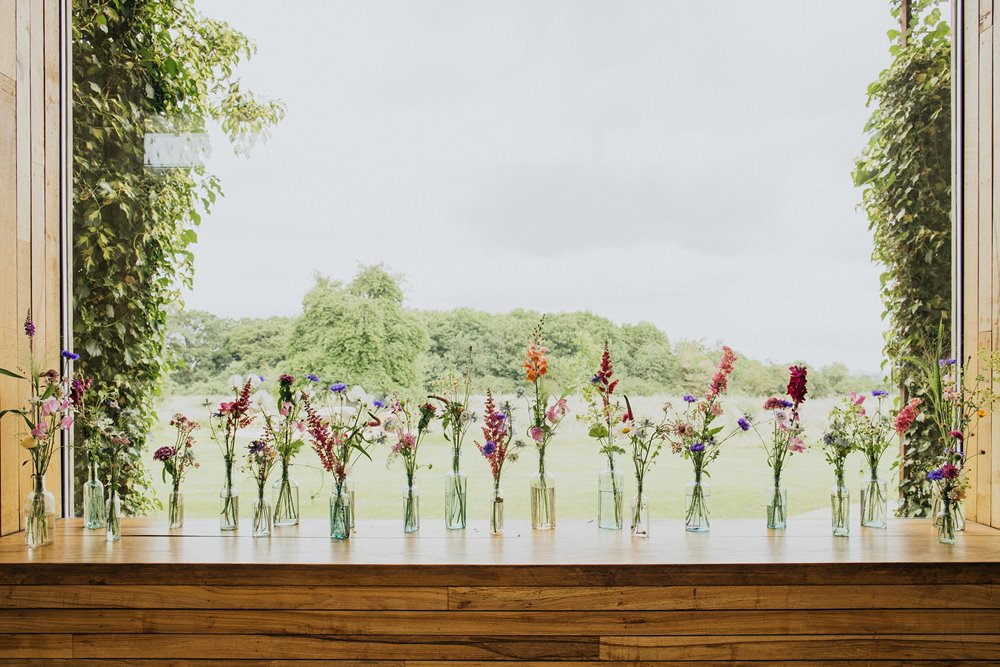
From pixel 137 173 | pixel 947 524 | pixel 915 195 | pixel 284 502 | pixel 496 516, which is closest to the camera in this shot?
pixel 947 524

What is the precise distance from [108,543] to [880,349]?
2763 millimetres

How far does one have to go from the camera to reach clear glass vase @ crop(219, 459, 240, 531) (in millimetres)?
2365

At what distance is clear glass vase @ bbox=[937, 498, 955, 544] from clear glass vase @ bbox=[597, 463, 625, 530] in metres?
0.94

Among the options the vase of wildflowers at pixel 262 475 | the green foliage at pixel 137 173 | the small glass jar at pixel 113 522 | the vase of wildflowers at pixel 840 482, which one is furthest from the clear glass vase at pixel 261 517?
the vase of wildflowers at pixel 840 482

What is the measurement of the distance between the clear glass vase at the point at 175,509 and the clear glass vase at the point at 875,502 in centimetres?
228

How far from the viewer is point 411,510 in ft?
7.79

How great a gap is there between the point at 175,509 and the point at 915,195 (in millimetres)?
2825

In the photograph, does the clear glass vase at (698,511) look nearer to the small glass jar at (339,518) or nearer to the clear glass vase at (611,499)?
the clear glass vase at (611,499)

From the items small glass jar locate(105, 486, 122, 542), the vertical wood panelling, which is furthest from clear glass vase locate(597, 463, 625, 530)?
small glass jar locate(105, 486, 122, 542)

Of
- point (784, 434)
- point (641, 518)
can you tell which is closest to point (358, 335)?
point (641, 518)

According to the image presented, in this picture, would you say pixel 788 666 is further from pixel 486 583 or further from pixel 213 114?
pixel 213 114

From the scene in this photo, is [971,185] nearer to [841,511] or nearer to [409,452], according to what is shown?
[841,511]

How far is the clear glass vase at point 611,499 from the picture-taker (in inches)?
94.7

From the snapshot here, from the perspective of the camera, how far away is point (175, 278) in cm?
281
